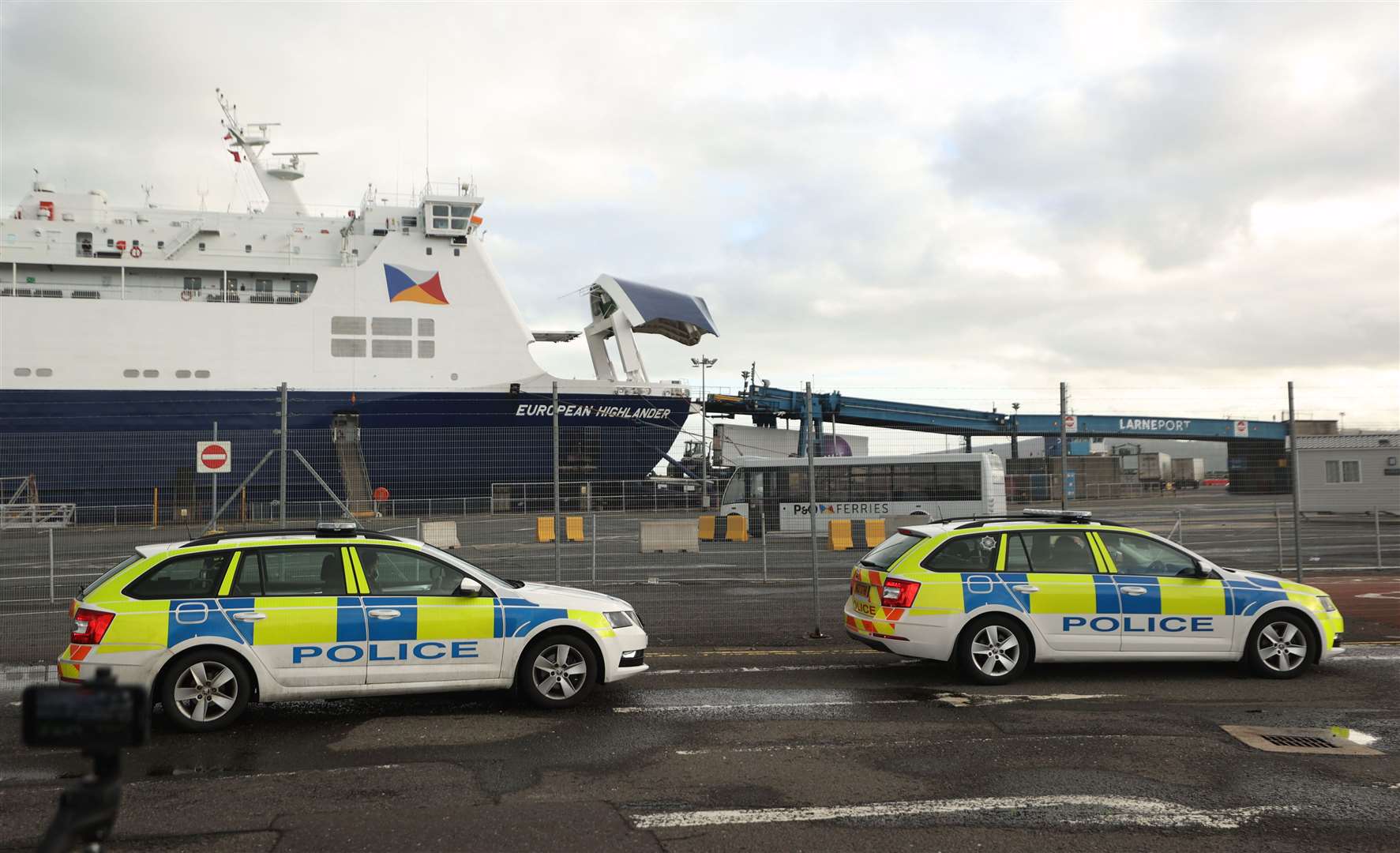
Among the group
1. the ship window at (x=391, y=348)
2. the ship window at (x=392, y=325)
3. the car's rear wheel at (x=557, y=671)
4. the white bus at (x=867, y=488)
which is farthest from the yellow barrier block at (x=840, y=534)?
the ship window at (x=392, y=325)

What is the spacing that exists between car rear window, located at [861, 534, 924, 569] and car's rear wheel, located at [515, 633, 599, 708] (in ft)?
8.63

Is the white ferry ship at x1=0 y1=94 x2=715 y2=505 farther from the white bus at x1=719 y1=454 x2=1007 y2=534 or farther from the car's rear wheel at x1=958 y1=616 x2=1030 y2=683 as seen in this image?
the car's rear wheel at x1=958 y1=616 x2=1030 y2=683

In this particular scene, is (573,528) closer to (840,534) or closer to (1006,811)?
(840,534)

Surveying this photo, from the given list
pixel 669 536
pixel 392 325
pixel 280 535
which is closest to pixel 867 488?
pixel 669 536

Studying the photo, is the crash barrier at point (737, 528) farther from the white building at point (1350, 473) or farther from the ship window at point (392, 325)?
the white building at point (1350, 473)

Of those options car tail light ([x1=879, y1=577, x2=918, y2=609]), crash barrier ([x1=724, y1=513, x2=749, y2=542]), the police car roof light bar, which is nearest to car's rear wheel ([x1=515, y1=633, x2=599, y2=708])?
the police car roof light bar

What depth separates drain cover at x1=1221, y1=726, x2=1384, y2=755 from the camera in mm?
5855

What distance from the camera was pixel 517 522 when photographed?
52.3ft

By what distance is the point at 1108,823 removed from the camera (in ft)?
15.0

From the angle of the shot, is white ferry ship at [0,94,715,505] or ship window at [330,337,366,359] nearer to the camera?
white ferry ship at [0,94,715,505]

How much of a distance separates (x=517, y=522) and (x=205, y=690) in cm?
959

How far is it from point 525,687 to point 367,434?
2446cm

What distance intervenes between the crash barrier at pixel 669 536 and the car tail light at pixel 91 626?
1063 cm

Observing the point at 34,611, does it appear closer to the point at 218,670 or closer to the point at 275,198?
the point at 218,670
